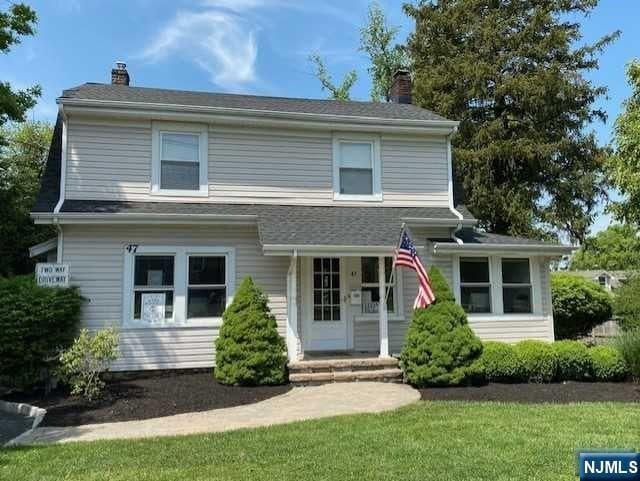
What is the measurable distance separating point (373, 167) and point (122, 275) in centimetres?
615

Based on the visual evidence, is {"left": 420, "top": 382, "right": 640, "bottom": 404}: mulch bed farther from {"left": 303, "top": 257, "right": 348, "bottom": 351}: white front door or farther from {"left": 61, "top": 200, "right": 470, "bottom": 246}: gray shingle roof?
{"left": 61, "top": 200, "right": 470, "bottom": 246}: gray shingle roof

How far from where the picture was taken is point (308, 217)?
1186cm

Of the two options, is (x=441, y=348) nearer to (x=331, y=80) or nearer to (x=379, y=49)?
(x=331, y=80)

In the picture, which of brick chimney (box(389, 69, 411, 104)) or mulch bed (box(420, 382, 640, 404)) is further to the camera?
brick chimney (box(389, 69, 411, 104))

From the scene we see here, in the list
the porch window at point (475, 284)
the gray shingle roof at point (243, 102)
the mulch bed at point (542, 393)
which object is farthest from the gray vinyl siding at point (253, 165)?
the mulch bed at point (542, 393)

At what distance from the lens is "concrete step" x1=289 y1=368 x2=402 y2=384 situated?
33.2 feet

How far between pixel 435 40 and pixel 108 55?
13298 millimetres

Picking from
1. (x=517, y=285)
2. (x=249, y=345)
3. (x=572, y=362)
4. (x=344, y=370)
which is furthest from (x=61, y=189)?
(x=572, y=362)

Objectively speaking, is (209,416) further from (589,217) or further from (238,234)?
(589,217)

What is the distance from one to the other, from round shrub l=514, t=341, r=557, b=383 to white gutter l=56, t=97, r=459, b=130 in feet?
A: 18.6

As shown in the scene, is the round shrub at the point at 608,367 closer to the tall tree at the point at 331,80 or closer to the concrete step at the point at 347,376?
the concrete step at the point at 347,376

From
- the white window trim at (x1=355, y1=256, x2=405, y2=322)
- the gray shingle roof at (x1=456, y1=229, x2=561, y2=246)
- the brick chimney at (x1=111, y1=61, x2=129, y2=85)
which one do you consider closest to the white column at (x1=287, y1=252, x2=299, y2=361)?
the white window trim at (x1=355, y1=256, x2=405, y2=322)

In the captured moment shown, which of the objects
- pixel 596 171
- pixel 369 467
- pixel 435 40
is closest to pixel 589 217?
pixel 596 171

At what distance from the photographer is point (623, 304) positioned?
49.4 feet
